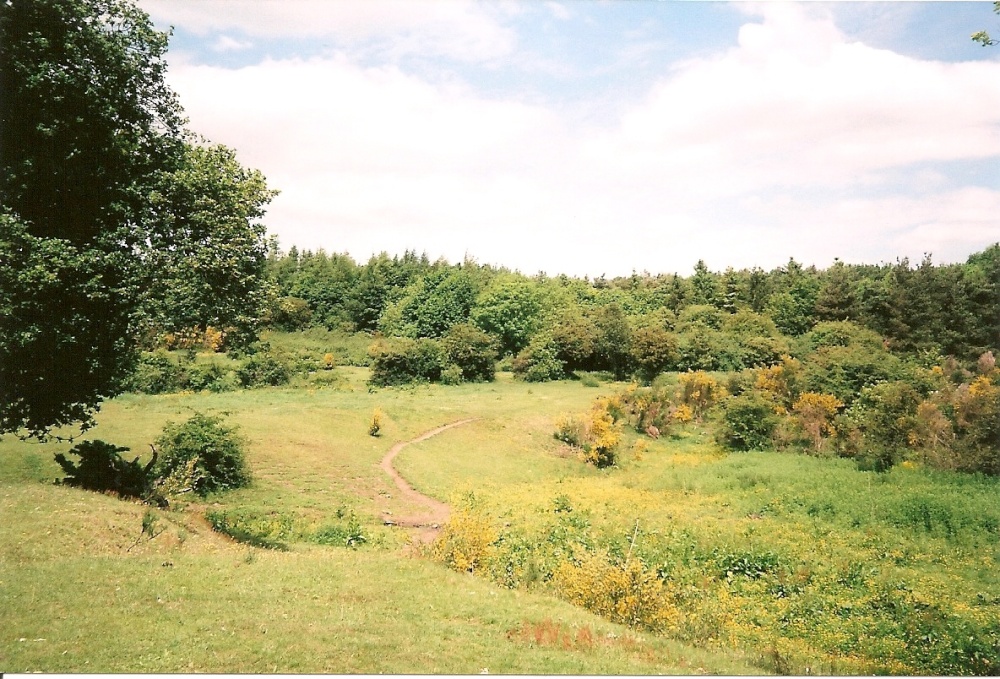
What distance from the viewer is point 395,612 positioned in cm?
1118

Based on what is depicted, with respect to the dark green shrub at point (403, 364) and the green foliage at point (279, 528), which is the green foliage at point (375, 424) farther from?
the dark green shrub at point (403, 364)

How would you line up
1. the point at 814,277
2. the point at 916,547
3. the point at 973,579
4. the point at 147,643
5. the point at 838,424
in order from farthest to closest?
the point at 814,277 → the point at 838,424 → the point at 916,547 → the point at 973,579 → the point at 147,643

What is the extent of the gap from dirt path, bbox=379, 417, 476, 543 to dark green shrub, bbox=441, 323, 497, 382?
20.7 meters

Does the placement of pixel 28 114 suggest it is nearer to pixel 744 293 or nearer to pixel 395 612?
pixel 395 612

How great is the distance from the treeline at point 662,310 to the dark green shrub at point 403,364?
1.60 m

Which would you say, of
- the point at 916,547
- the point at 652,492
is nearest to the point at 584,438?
the point at 652,492

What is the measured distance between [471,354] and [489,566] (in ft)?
116

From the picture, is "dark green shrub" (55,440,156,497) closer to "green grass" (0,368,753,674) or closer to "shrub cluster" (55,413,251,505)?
"shrub cluster" (55,413,251,505)

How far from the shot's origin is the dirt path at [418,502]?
20603 millimetres

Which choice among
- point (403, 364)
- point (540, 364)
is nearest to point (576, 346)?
point (540, 364)

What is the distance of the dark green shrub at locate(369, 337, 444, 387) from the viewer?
47500mm

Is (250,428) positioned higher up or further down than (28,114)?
further down

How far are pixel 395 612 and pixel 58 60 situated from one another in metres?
15.2

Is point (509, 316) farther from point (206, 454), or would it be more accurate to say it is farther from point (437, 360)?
point (206, 454)
